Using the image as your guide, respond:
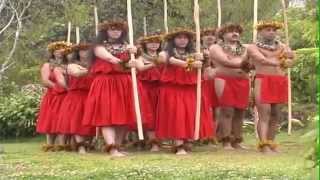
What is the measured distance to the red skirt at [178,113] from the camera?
33.1 feet

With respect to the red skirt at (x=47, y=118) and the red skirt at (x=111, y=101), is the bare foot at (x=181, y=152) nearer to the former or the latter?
the red skirt at (x=111, y=101)

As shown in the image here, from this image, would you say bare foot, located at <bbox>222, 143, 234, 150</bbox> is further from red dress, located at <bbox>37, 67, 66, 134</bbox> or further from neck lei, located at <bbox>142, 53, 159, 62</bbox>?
red dress, located at <bbox>37, 67, 66, 134</bbox>

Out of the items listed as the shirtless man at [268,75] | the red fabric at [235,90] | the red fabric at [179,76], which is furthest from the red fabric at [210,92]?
the shirtless man at [268,75]

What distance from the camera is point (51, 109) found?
11.3 metres

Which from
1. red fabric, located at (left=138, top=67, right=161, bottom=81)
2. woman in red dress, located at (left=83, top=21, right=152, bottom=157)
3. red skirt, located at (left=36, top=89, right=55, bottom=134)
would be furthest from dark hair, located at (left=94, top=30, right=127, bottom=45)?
red skirt, located at (left=36, top=89, right=55, bottom=134)

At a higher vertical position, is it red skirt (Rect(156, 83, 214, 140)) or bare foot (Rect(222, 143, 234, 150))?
red skirt (Rect(156, 83, 214, 140))

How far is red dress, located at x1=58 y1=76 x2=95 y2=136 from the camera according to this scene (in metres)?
10.7

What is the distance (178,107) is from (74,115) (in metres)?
1.48

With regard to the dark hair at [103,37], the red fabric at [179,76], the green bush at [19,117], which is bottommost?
the green bush at [19,117]

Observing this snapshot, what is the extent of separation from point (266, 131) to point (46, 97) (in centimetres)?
318

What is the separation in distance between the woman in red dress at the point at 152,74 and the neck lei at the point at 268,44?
1336 mm

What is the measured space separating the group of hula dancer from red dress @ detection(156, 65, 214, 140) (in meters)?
0.01

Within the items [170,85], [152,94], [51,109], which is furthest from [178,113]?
[51,109]

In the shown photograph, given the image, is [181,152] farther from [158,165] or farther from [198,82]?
[158,165]
